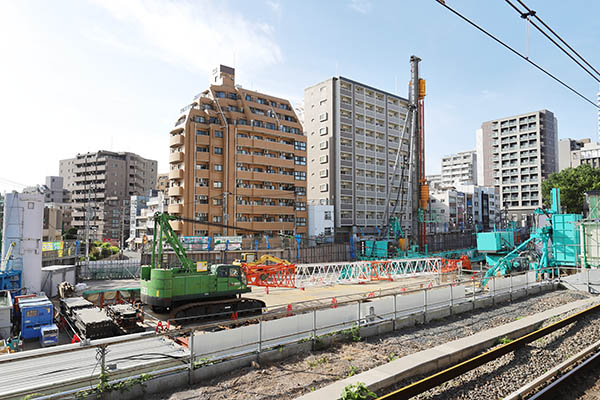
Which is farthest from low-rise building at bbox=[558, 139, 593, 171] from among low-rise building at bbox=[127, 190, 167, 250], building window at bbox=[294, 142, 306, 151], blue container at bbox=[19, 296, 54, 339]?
blue container at bbox=[19, 296, 54, 339]

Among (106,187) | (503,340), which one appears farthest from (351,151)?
(503,340)

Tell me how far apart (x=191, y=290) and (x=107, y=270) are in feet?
70.5

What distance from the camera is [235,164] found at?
5150 centimetres

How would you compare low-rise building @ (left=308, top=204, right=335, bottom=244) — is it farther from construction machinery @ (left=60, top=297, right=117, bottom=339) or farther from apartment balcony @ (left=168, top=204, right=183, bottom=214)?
construction machinery @ (left=60, top=297, right=117, bottom=339)

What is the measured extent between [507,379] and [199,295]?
14.3 metres

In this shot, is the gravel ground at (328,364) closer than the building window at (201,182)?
Yes

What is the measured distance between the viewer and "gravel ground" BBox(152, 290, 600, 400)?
334 inches

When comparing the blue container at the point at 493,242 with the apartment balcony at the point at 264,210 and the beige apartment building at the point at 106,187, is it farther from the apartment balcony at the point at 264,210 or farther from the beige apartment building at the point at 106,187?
the beige apartment building at the point at 106,187

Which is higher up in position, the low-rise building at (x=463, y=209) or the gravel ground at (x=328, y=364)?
the low-rise building at (x=463, y=209)

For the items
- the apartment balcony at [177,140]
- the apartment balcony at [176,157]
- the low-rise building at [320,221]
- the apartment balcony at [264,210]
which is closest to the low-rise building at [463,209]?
the low-rise building at [320,221]

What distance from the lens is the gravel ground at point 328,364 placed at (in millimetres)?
8492

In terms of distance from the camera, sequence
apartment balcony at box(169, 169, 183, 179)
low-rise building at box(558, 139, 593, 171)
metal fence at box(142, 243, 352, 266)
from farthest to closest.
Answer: low-rise building at box(558, 139, 593, 171) → apartment balcony at box(169, 169, 183, 179) → metal fence at box(142, 243, 352, 266)

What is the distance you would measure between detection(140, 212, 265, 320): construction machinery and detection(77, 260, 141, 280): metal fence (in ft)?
59.9

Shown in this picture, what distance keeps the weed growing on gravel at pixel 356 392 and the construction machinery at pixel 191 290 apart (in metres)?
11.4
